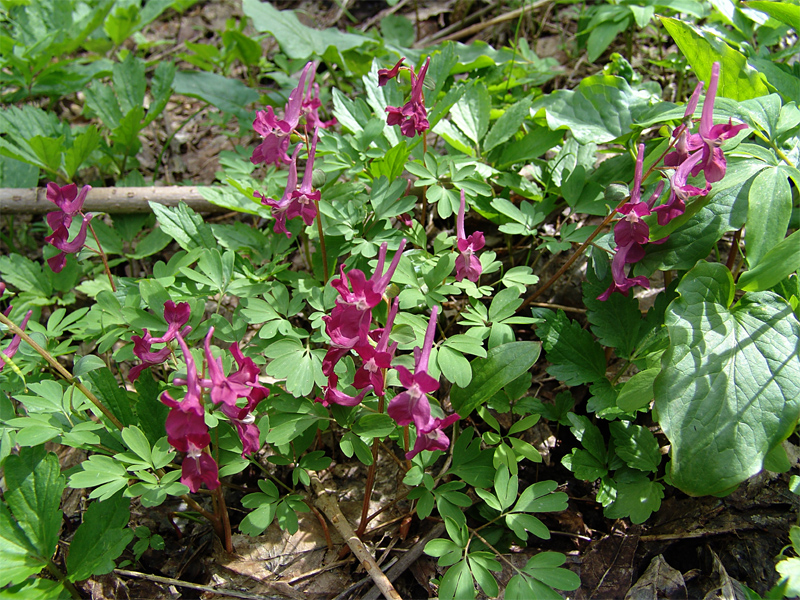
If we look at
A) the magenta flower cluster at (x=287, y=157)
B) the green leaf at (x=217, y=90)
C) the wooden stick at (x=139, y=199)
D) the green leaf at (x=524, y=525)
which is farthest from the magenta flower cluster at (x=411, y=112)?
the green leaf at (x=217, y=90)

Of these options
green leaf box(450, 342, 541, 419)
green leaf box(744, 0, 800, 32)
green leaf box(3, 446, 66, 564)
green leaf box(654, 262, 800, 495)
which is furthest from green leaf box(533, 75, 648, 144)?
green leaf box(3, 446, 66, 564)

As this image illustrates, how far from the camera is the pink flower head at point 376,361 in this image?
1.53 metres

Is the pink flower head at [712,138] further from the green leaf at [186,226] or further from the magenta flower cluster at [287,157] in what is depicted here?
the green leaf at [186,226]

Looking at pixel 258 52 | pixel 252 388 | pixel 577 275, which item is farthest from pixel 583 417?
pixel 258 52

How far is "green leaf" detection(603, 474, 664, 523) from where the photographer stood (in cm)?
194

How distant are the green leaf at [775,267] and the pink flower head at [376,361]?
3.83ft

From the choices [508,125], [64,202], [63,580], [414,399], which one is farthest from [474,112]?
[63,580]

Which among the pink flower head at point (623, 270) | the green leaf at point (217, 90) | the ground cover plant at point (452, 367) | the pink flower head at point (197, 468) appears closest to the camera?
the pink flower head at point (197, 468)

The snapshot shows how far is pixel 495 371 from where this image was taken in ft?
6.55

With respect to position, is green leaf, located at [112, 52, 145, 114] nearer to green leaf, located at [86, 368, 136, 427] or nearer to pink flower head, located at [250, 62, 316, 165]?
pink flower head, located at [250, 62, 316, 165]

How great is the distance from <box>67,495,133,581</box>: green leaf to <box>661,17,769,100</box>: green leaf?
2850 mm

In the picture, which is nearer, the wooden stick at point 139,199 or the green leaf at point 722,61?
the green leaf at point 722,61

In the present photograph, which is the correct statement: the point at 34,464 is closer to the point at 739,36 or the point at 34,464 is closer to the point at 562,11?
the point at 739,36

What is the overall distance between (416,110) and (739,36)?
2112mm
